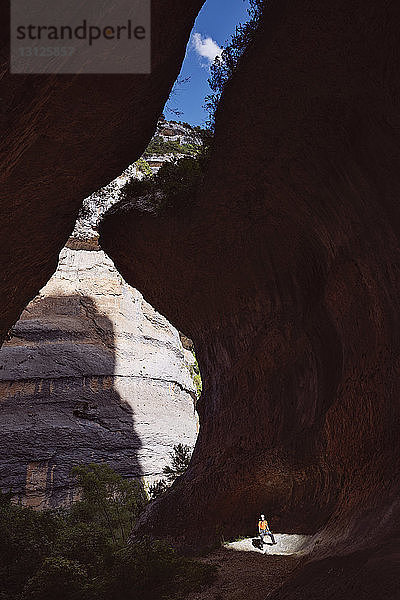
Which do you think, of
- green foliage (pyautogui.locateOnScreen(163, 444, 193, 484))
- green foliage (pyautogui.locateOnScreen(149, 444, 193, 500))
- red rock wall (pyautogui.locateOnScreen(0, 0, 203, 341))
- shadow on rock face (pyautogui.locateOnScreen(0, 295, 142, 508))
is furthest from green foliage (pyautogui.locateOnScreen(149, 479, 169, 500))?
red rock wall (pyautogui.locateOnScreen(0, 0, 203, 341))

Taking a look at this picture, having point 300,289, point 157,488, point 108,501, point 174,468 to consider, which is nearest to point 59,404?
point 174,468

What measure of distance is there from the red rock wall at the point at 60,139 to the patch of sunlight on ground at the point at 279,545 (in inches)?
304

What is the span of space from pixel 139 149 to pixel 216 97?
2.38 meters

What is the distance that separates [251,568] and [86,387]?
16992 millimetres

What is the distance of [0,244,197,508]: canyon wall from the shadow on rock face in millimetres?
46

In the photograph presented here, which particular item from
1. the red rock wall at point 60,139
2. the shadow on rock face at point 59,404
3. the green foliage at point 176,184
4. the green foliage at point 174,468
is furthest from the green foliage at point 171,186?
the shadow on rock face at point 59,404

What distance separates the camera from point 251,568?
→ 25.5 ft

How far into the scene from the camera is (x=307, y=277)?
1035 centimetres

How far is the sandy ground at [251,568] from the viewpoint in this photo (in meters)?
6.48

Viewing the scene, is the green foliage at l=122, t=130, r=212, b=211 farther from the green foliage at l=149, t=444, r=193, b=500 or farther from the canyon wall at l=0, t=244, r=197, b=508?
the canyon wall at l=0, t=244, r=197, b=508

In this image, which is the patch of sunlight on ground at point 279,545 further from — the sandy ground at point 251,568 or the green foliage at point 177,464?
the green foliage at point 177,464

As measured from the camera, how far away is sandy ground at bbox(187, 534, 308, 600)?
6.48 m

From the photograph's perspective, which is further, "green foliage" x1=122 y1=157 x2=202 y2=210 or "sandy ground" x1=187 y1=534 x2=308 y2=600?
"green foliage" x1=122 y1=157 x2=202 y2=210

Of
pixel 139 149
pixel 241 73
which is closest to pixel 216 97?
pixel 241 73
